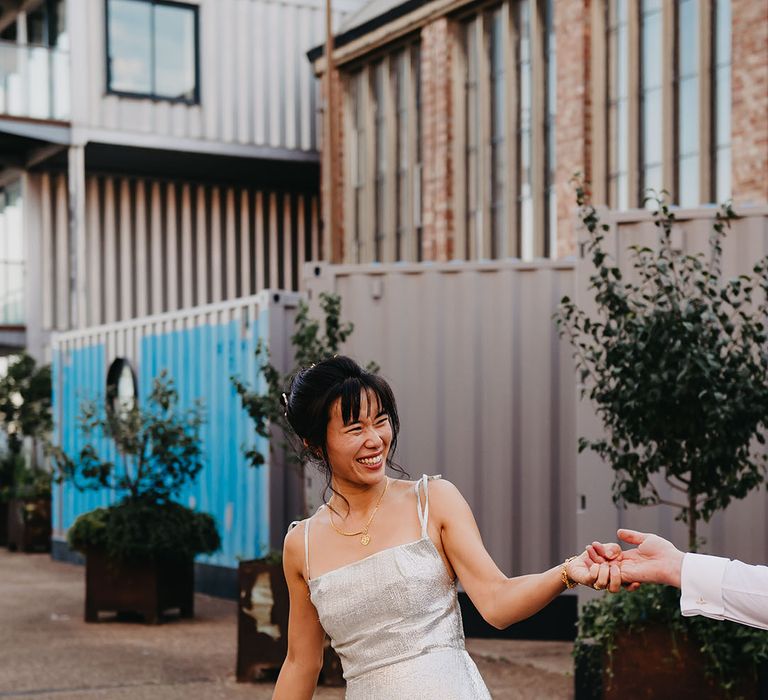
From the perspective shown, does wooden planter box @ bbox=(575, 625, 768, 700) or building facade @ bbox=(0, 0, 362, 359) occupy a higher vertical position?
building facade @ bbox=(0, 0, 362, 359)

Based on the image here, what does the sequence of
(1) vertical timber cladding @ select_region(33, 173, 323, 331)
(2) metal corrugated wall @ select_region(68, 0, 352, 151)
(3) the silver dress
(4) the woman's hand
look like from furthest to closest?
(1) vertical timber cladding @ select_region(33, 173, 323, 331) → (2) metal corrugated wall @ select_region(68, 0, 352, 151) → (3) the silver dress → (4) the woman's hand

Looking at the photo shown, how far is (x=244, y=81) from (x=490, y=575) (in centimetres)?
2332

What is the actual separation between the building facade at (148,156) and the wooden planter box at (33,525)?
14.9ft

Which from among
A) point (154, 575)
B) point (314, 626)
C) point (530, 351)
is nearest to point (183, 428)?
point (154, 575)

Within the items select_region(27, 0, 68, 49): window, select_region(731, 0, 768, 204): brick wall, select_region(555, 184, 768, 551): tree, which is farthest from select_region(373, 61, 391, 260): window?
select_region(555, 184, 768, 551): tree

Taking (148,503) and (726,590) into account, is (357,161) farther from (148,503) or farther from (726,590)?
(726,590)

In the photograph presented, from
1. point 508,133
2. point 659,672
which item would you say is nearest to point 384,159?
point 508,133

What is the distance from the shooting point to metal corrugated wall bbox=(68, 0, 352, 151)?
24.4 m

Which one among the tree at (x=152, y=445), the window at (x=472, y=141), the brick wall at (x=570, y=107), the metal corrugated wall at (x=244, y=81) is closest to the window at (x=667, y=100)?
the brick wall at (x=570, y=107)

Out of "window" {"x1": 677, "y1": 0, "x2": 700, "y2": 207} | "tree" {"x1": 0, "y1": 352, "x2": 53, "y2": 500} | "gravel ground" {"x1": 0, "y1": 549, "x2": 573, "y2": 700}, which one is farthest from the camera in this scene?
"tree" {"x1": 0, "y1": 352, "x2": 53, "y2": 500}

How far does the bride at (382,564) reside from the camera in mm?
3363

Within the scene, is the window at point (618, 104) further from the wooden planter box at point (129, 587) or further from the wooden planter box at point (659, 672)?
the wooden planter box at point (659, 672)

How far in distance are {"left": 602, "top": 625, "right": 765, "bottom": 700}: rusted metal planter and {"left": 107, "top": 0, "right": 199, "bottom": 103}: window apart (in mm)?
19532

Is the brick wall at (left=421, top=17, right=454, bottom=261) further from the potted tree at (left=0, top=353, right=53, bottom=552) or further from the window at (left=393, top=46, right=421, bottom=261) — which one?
the potted tree at (left=0, top=353, right=53, bottom=552)
